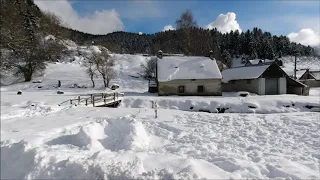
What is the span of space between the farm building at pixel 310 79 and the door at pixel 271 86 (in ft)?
77.4

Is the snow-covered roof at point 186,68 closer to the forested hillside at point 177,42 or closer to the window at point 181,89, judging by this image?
the window at point 181,89

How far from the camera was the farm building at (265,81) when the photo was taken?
3862 centimetres

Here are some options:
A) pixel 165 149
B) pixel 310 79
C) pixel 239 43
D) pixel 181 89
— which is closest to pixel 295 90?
pixel 181 89

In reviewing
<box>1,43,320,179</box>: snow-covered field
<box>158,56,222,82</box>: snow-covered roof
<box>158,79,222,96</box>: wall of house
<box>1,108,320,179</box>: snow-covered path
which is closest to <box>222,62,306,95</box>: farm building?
<box>158,56,222,82</box>: snow-covered roof

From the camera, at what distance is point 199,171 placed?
7223mm

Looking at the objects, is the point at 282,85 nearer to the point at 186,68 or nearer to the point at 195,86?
the point at 195,86

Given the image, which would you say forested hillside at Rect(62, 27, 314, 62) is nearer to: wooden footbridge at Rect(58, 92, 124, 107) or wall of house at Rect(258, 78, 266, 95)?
wall of house at Rect(258, 78, 266, 95)

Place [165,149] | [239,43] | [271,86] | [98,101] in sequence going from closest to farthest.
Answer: [165,149], [98,101], [271,86], [239,43]

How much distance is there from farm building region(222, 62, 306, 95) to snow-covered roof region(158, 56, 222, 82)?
510 cm

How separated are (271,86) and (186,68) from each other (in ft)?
41.7

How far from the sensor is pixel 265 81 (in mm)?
39062

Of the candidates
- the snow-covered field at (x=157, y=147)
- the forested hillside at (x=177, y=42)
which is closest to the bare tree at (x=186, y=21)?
the forested hillside at (x=177, y=42)

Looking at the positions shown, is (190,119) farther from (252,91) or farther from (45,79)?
(45,79)

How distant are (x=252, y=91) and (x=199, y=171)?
113 ft
